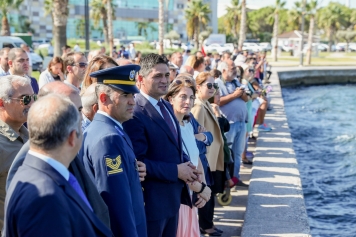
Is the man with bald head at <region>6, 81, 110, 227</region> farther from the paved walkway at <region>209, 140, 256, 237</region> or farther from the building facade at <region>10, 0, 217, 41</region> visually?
the building facade at <region>10, 0, 217, 41</region>

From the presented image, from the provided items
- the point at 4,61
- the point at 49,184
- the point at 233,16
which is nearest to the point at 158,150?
the point at 49,184

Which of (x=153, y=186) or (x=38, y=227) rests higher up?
(x=38, y=227)

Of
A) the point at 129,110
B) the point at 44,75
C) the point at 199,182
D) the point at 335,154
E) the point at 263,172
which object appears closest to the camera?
the point at 129,110

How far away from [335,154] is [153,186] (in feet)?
33.7

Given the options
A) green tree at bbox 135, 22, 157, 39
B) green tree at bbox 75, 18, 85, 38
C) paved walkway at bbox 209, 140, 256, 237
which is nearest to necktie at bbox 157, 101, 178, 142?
paved walkway at bbox 209, 140, 256, 237

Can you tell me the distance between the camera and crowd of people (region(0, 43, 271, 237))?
242 cm

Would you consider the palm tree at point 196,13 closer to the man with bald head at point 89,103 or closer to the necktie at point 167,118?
the necktie at point 167,118

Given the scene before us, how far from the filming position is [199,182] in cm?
455

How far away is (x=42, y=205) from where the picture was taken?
2348 millimetres

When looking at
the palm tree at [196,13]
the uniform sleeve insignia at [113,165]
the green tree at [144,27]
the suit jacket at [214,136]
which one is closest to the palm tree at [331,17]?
the palm tree at [196,13]

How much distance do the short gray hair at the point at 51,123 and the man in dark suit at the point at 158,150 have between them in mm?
1608

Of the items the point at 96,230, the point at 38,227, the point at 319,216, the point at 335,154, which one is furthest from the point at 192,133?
the point at 335,154

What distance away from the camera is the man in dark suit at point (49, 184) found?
236cm

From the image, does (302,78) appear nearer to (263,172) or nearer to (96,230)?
(263,172)
